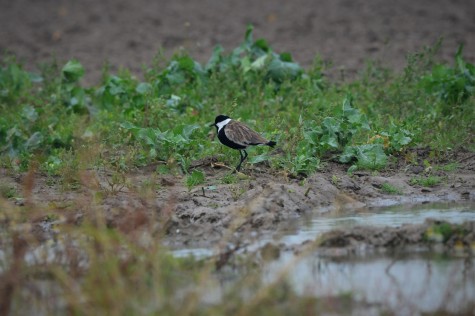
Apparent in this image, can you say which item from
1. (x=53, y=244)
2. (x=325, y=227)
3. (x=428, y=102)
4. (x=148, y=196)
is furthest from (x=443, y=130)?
(x=53, y=244)

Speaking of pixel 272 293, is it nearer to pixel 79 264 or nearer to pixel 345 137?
pixel 79 264

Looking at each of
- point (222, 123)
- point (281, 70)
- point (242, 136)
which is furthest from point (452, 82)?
point (242, 136)

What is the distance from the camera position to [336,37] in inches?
682

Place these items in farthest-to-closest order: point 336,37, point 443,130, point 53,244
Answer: point 336,37, point 443,130, point 53,244

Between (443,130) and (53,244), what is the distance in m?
5.38

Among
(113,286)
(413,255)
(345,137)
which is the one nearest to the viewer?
(113,286)

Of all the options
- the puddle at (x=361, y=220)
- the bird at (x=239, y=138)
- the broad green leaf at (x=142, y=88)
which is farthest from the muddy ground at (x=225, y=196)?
the broad green leaf at (x=142, y=88)

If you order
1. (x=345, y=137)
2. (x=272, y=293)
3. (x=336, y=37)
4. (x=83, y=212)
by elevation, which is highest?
(x=336, y=37)

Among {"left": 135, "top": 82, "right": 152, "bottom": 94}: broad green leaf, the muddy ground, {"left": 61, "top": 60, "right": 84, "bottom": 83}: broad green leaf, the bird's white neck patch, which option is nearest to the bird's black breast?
the bird's white neck patch

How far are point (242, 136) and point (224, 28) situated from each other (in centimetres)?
924

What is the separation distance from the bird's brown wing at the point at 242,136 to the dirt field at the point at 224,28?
487cm

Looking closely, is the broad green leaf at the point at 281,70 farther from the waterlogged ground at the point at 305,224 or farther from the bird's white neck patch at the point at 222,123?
the waterlogged ground at the point at 305,224

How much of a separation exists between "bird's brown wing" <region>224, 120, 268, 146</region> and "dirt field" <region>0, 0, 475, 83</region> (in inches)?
192

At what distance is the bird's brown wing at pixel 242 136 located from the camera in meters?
9.59
